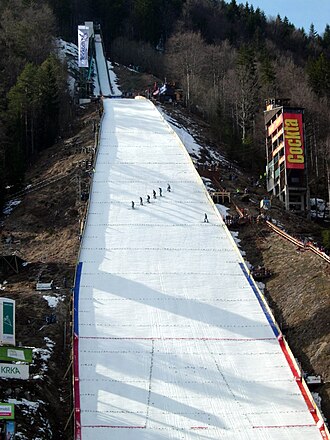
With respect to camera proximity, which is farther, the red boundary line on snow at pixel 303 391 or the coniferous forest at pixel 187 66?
the coniferous forest at pixel 187 66

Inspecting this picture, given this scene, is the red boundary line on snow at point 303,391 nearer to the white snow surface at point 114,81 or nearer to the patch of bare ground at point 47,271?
the patch of bare ground at point 47,271

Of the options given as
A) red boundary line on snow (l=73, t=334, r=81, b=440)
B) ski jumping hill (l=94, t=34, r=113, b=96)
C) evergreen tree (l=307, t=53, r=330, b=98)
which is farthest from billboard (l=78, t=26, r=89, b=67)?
red boundary line on snow (l=73, t=334, r=81, b=440)

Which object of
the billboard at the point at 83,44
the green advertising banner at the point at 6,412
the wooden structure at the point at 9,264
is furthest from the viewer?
the billboard at the point at 83,44

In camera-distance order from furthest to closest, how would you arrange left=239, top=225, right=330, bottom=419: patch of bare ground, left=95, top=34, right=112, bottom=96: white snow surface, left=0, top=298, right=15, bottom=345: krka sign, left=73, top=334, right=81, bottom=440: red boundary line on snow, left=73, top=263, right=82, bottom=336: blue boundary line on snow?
left=95, top=34, right=112, bottom=96: white snow surface → left=73, top=263, right=82, bottom=336: blue boundary line on snow → left=239, top=225, right=330, bottom=419: patch of bare ground → left=0, top=298, right=15, bottom=345: krka sign → left=73, top=334, right=81, bottom=440: red boundary line on snow

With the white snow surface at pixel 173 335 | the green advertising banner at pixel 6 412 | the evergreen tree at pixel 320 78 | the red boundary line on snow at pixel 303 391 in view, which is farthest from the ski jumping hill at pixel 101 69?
the green advertising banner at pixel 6 412

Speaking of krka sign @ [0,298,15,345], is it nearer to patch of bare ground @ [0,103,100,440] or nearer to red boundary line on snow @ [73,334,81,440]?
patch of bare ground @ [0,103,100,440]

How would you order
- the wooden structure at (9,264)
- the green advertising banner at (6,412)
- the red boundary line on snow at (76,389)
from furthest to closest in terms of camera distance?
1. the wooden structure at (9,264)
2. the red boundary line on snow at (76,389)
3. the green advertising banner at (6,412)

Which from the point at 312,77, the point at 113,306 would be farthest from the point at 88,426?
the point at 312,77

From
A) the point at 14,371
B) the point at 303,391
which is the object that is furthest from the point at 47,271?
the point at 303,391
